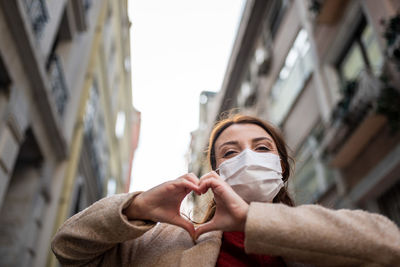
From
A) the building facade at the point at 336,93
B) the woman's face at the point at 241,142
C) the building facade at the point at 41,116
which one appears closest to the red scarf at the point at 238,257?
the woman's face at the point at 241,142

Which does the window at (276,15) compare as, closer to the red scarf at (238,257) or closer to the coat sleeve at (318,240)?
the red scarf at (238,257)

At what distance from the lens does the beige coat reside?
129 centimetres

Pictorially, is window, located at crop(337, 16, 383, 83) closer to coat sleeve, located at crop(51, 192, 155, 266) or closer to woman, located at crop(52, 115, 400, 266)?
woman, located at crop(52, 115, 400, 266)

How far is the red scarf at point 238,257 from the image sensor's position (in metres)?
1.59

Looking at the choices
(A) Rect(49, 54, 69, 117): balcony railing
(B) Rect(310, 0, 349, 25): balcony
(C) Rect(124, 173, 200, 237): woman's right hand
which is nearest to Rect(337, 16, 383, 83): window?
(B) Rect(310, 0, 349, 25): balcony

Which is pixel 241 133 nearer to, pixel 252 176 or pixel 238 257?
pixel 252 176

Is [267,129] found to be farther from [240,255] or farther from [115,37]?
[115,37]

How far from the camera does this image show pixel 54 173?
26.2 feet

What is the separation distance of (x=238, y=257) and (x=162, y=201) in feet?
1.44

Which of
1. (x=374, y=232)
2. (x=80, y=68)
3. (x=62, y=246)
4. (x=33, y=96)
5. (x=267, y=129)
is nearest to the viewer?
(x=374, y=232)

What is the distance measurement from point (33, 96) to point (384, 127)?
6.32 metres

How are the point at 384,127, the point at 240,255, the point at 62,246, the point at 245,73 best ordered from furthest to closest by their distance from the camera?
1. the point at 245,73
2. the point at 384,127
3. the point at 240,255
4. the point at 62,246

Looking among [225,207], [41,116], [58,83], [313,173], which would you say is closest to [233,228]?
[225,207]

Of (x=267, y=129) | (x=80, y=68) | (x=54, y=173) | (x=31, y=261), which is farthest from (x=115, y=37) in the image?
(x=267, y=129)
